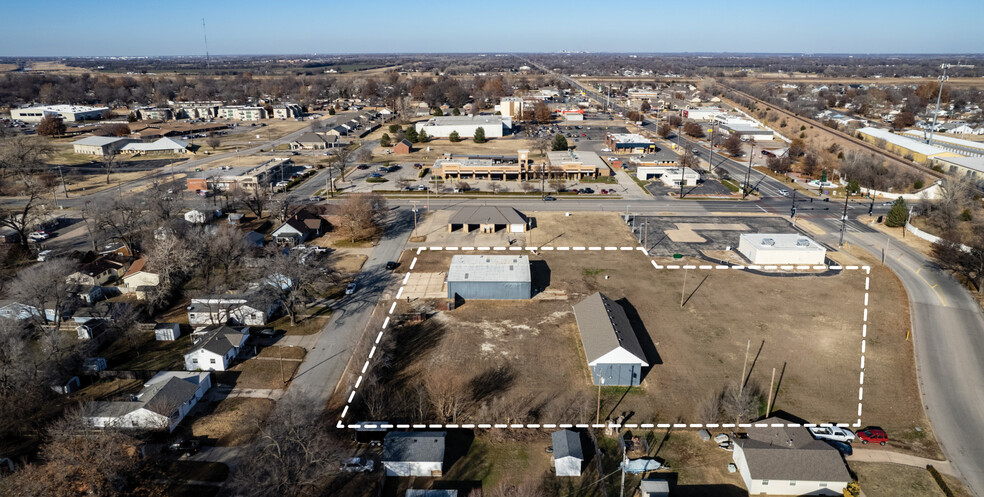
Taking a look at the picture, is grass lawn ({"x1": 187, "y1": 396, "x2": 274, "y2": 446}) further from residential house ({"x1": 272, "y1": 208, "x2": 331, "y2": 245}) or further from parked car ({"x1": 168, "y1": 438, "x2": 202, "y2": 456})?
residential house ({"x1": 272, "y1": 208, "x2": 331, "y2": 245})

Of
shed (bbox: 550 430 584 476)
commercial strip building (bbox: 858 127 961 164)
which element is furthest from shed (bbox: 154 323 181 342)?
commercial strip building (bbox: 858 127 961 164)

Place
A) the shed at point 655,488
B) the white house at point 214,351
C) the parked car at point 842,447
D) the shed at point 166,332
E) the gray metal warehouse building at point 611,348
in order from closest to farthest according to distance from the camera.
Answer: the shed at point 655,488
the parked car at point 842,447
the gray metal warehouse building at point 611,348
the white house at point 214,351
the shed at point 166,332

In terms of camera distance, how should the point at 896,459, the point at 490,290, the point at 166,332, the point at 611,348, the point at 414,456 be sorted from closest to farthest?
the point at 414,456 → the point at 896,459 → the point at 611,348 → the point at 166,332 → the point at 490,290

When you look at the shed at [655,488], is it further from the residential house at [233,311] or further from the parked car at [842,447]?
the residential house at [233,311]

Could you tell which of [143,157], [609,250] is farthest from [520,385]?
[143,157]

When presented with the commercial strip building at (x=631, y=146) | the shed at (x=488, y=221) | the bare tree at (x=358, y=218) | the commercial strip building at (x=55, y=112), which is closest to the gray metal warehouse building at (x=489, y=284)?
the shed at (x=488, y=221)

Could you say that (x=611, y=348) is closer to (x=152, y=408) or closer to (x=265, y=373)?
(x=265, y=373)

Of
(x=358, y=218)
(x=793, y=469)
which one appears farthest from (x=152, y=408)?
(x=358, y=218)

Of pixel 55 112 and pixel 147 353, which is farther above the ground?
pixel 55 112
